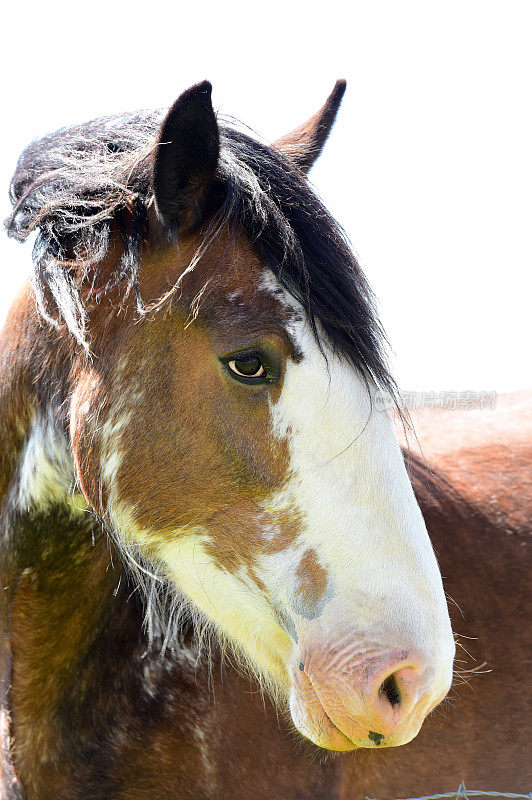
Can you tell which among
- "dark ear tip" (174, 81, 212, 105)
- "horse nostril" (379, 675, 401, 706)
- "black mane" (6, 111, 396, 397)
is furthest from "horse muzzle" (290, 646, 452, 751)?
"dark ear tip" (174, 81, 212, 105)

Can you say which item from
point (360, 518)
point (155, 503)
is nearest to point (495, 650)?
point (360, 518)

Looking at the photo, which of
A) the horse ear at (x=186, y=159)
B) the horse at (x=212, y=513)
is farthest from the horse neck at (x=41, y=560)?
the horse ear at (x=186, y=159)

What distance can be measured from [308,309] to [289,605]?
770mm

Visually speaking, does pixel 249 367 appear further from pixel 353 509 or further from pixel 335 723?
pixel 335 723

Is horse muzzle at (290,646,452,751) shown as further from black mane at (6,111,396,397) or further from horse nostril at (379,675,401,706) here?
black mane at (6,111,396,397)

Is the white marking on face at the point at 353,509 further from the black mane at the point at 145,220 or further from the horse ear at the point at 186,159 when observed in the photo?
the horse ear at the point at 186,159

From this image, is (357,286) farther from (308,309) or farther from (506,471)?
(506,471)

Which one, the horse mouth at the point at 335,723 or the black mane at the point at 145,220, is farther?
the black mane at the point at 145,220

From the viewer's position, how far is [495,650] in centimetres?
267

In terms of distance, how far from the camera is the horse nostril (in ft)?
5.61

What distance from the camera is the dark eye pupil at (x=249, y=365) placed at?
6.17ft

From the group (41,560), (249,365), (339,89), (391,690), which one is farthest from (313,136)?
(391,690)

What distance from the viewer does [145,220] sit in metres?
2.05

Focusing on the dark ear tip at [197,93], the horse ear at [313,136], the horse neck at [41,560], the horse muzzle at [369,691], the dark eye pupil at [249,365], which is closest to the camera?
the horse muzzle at [369,691]
